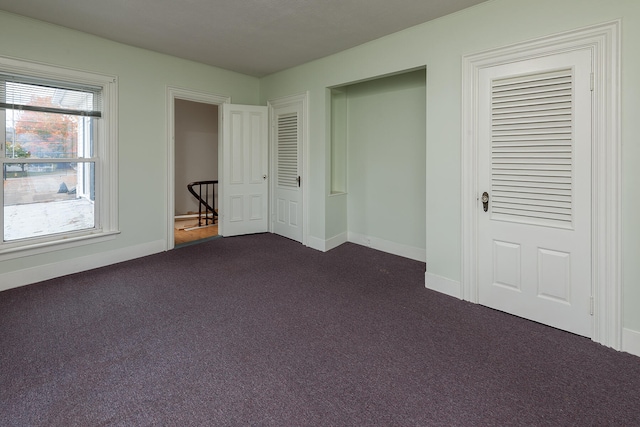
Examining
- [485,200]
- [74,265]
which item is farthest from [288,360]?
[74,265]

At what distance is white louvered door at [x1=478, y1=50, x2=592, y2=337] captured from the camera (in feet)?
7.78

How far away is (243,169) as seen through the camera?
207 inches

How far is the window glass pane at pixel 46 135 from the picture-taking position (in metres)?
3.23

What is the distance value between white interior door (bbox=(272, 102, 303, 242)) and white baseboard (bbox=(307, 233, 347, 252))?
27 centimetres

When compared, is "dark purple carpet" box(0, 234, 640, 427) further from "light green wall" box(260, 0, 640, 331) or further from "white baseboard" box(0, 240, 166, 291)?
"light green wall" box(260, 0, 640, 331)

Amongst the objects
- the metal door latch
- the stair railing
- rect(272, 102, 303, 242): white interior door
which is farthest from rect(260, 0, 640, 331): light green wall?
the stair railing

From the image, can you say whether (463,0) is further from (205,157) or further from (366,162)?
(205,157)

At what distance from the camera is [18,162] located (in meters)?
3.26

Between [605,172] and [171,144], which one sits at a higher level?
[171,144]

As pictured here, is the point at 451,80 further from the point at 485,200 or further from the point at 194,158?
the point at 194,158

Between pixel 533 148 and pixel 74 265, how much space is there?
4604 mm

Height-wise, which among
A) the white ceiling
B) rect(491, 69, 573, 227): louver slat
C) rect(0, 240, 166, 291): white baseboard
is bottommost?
rect(0, 240, 166, 291): white baseboard

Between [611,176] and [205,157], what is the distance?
698cm

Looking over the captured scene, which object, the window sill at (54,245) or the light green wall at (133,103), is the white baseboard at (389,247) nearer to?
the light green wall at (133,103)
